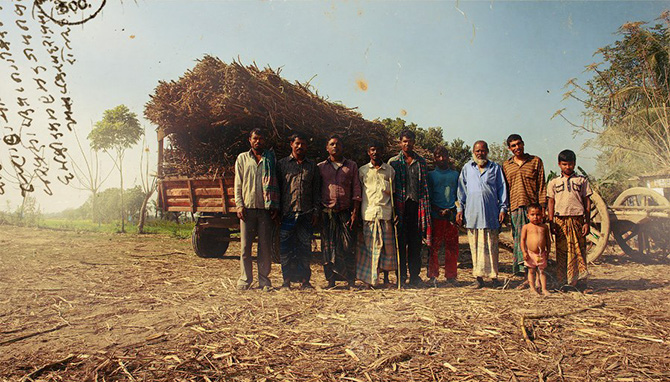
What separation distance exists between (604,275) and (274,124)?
490 cm

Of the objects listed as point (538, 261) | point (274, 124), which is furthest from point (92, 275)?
point (538, 261)

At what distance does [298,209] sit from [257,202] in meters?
0.47

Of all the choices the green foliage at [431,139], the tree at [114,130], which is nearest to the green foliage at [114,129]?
the tree at [114,130]

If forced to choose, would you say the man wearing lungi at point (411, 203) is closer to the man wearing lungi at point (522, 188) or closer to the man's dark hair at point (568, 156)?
the man wearing lungi at point (522, 188)

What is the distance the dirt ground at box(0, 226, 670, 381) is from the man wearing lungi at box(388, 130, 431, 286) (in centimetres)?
43

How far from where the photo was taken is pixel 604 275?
16.3 ft

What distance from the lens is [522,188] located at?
4094mm

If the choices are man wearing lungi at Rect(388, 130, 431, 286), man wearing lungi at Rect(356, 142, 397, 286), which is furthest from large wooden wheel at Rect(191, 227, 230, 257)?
man wearing lungi at Rect(388, 130, 431, 286)

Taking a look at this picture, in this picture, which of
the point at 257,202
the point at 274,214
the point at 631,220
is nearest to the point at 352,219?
the point at 274,214

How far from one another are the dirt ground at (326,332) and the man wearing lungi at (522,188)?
595 millimetres

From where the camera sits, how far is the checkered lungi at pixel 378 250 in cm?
413

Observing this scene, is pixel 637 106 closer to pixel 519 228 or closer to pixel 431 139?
pixel 431 139

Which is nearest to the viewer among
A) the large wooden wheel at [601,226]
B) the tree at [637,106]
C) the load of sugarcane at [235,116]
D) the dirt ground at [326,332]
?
the dirt ground at [326,332]

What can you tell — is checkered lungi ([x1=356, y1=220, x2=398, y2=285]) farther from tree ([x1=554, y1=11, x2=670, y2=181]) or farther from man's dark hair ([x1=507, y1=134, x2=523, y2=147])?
tree ([x1=554, y1=11, x2=670, y2=181])
